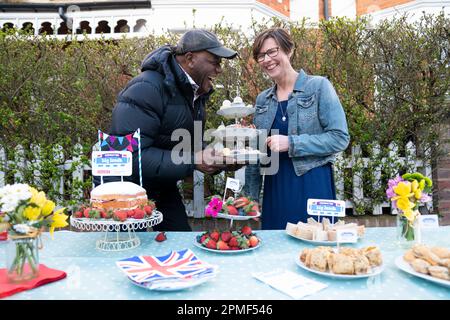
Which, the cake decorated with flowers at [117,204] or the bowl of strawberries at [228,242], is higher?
the cake decorated with flowers at [117,204]

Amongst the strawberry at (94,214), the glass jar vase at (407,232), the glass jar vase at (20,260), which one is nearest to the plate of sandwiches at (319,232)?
the glass jar vase at (407,232)

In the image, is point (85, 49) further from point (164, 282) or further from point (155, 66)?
point (164, 282)

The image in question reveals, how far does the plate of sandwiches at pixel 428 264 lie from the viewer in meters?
1.17

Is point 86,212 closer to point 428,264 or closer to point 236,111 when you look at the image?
point 236,111

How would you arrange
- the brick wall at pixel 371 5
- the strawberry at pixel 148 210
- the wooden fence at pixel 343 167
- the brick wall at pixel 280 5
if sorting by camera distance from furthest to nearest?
the brick wall at pixel 280 5, the brick wall at pixel 371 5, the wooden fence at pixel 343 167, the strawberry at pixel 148 210

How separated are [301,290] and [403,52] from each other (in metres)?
3.74

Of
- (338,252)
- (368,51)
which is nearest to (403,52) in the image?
(368,51)

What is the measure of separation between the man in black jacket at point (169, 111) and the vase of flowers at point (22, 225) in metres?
0.71

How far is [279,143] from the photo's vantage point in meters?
2.13

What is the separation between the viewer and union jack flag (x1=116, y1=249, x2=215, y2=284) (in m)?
1.22

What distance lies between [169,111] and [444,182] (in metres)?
3.88

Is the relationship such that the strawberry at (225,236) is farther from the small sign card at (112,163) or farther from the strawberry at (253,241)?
the small sign card at (112,163)

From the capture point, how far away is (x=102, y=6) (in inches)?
307

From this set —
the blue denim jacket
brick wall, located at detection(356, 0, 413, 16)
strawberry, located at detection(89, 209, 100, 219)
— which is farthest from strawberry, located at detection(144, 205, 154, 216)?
brick wall, located at detection(356, 0, 413, 16)
